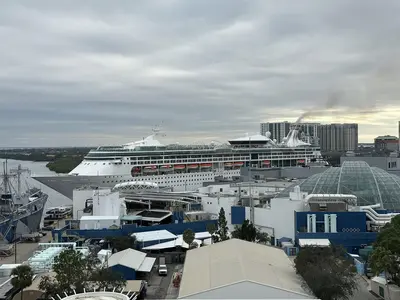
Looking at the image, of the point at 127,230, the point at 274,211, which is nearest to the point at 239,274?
the point at 274,211

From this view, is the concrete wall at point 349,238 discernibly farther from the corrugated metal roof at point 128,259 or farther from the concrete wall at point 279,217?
the corrugated metal roof at point 128,259

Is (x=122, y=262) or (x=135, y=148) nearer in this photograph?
(x=122, y=262)

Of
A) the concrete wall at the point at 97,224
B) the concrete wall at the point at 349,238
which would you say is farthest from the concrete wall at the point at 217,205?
the concrete wall at the point at 349,238

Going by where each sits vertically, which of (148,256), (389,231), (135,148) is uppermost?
(135,148)

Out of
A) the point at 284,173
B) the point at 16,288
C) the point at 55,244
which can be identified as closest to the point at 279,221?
the point at 55,244

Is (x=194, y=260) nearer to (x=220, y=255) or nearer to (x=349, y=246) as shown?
(x=220, y=255)

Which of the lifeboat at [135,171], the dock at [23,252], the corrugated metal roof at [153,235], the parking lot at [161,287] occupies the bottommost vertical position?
the dock at [23,252]
